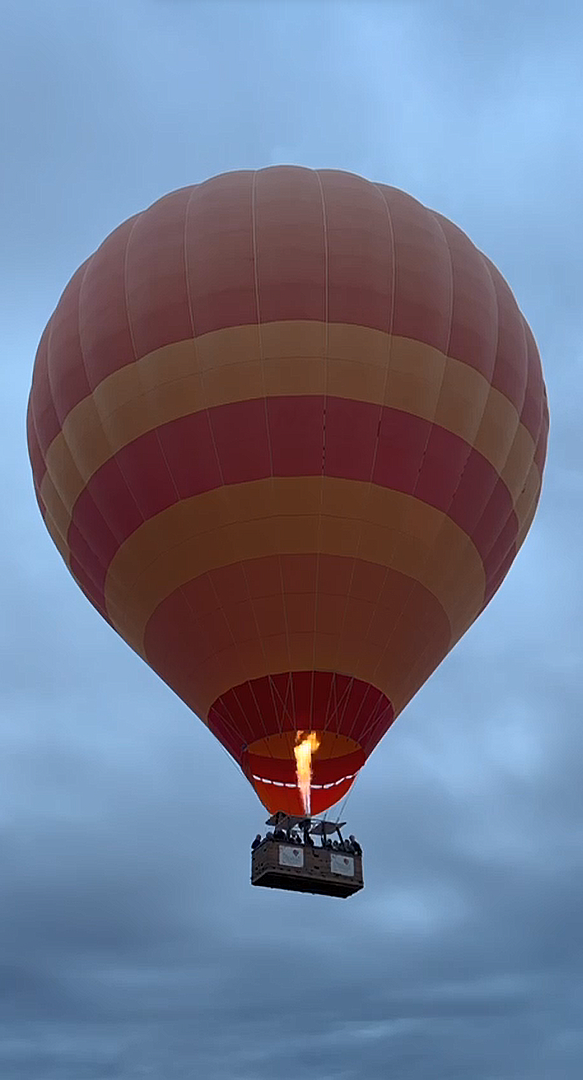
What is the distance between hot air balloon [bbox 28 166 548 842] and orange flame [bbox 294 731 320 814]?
0.13 ft

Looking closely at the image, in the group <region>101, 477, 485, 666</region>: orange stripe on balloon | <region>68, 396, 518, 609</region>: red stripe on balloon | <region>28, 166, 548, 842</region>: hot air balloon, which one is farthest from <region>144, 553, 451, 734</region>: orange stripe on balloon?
<region>68, 396, 518, 609</region>: red stripe on balloon

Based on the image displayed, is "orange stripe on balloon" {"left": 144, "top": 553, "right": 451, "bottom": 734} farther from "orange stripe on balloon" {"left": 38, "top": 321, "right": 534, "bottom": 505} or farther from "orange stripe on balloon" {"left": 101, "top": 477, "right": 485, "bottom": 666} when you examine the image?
"orange stripe on balloon" {"left": 38, "top": 321, "right": 534, "bottom": 505}

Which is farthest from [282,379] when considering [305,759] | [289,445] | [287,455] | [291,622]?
[305,759]

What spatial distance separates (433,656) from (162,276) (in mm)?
5786

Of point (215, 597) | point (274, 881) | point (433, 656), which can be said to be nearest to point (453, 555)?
point (433, 656)

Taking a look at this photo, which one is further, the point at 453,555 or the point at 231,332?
the point at 453,555

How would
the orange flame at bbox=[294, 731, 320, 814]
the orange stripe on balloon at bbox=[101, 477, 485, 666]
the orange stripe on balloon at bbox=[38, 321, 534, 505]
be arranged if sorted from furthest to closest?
the orange flame at bbox=[294, 731, 320, 814], the orange stripe on balloon at bbox=[101, 477, 485, 666], the orange stripe on balloon at bbox=[38, 321, 534, 505]

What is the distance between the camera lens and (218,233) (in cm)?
1451

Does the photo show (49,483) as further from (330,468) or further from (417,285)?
(417,285)

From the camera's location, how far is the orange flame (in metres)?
14.2

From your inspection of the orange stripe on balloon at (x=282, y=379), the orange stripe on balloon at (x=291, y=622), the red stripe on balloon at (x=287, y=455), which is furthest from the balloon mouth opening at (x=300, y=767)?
the orange stripe on balloon at (x=282, y=379)

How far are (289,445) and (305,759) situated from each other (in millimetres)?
3638

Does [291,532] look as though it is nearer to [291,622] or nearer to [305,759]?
[291,622]

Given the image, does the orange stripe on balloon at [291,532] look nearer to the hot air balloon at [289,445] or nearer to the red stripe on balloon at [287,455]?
the hot air balloon at [289,445]
